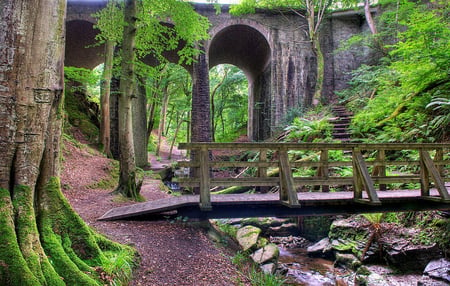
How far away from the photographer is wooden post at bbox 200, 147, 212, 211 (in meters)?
4.14

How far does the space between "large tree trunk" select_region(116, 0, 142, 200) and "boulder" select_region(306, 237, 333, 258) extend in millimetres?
4494

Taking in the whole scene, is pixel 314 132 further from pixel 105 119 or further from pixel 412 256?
pixel 105 119

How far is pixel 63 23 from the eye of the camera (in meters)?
2.62

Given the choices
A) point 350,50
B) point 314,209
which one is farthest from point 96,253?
point 350,50

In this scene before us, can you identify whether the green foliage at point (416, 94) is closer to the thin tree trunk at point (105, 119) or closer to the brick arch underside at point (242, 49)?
the brick arch underside at point (242, 49)

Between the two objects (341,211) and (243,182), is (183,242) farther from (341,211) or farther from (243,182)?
(341,211)

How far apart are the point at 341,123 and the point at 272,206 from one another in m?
8.09

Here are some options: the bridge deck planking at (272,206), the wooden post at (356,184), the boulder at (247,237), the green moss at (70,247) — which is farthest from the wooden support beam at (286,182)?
the green moss at (70,247)

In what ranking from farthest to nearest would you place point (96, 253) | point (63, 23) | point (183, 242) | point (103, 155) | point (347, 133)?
point (103, 155), point (347, 133), point (183, 242), point (96, 253), point (63, 23)

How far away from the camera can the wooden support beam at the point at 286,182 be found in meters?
4.22

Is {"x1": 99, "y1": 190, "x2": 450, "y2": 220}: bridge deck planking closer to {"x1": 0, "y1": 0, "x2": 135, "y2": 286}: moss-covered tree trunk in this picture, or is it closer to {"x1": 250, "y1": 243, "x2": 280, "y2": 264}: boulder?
{"x1": 250, "y1": 243, "x2": 280, "y2": 264}: boulder

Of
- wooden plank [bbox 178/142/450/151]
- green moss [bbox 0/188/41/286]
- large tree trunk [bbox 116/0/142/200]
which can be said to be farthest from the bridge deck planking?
green moss [bbox 0/188/41/286]

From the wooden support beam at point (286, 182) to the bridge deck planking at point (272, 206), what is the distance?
0.16 m

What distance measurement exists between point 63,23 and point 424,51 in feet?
27.8
